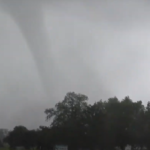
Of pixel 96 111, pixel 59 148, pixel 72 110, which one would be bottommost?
pixel 59 148

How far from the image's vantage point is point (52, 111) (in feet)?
432

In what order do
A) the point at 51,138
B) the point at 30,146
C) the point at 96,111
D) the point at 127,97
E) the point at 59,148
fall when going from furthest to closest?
1. the point at 30,146
2. the point at 51,138
3. the point at 96,111
4. the point at 127,97
5. the point at 59,148

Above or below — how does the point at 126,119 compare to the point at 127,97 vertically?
below

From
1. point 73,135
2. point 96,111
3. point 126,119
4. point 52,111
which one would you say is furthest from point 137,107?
point 52,111

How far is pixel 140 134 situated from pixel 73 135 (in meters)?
25.2

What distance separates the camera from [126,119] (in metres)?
86.0

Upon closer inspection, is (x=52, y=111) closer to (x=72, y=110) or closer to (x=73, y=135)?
(x=72, y=110)

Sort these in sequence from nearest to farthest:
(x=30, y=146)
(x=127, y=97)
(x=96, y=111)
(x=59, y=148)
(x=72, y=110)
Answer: (x=59, y=148) → (x=127, y=97) → (x=96, y=111) → (x=72, y=110) → (x=30, y=146)

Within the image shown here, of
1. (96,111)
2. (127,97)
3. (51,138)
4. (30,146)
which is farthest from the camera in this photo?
(30,146)

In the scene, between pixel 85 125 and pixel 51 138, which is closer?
pixel 85 125

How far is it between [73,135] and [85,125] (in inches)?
177

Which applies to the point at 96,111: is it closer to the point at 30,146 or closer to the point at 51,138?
the point at 51,138

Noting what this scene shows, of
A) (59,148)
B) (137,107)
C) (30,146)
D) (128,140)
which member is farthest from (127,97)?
(30,146)

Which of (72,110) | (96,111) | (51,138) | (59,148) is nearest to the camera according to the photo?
(59,148)
